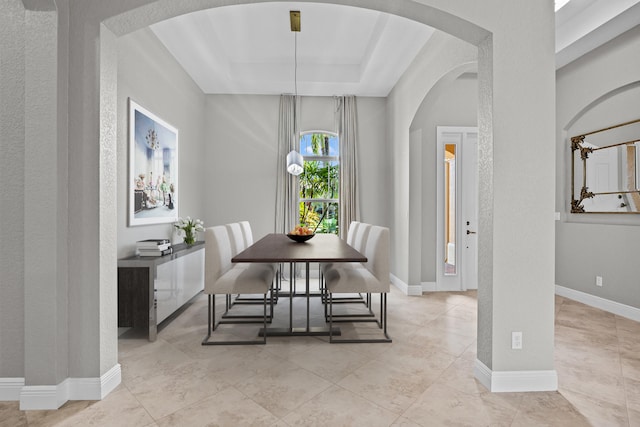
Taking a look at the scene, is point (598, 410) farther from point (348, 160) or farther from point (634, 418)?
point (348, 160)

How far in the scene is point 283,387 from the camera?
2090 millimetres

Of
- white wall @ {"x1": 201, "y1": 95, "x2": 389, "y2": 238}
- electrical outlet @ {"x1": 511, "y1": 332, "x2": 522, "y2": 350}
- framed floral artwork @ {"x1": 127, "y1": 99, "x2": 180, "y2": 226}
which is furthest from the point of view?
white wall @ {"x1": 201, "y1": 95, "x2": 389, "y2": 238}

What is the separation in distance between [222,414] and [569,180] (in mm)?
4664

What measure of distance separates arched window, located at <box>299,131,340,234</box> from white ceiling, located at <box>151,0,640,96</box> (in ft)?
2.61

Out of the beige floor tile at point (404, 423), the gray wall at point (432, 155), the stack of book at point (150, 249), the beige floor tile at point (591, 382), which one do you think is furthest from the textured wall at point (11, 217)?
the gray wall at point (432, 155)

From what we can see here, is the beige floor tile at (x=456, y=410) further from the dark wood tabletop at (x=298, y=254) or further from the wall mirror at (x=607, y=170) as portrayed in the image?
→ the wall mirror at (x=607, y=170)

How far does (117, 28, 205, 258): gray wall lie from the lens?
2998mm

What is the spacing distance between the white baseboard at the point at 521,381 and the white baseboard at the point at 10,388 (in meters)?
2.80

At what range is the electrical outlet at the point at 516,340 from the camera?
6.83 ft

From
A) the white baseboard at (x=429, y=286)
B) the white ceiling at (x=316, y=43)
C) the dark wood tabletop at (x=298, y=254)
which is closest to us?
the dark wood tabletop at (x=298, y=254)

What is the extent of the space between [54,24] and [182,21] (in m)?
1.85

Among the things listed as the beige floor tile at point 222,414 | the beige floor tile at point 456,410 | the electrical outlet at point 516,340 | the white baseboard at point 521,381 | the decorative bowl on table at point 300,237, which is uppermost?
the decorative bowl on table at point 300,237

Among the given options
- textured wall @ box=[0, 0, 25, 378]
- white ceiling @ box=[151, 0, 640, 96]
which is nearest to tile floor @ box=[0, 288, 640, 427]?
textured wall @ box=[0, 0, 25, 378]

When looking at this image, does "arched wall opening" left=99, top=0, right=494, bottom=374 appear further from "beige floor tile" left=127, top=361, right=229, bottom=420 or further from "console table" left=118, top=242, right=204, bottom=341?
"beige floor tile" left=127, top=361, right=229, bottom=420
